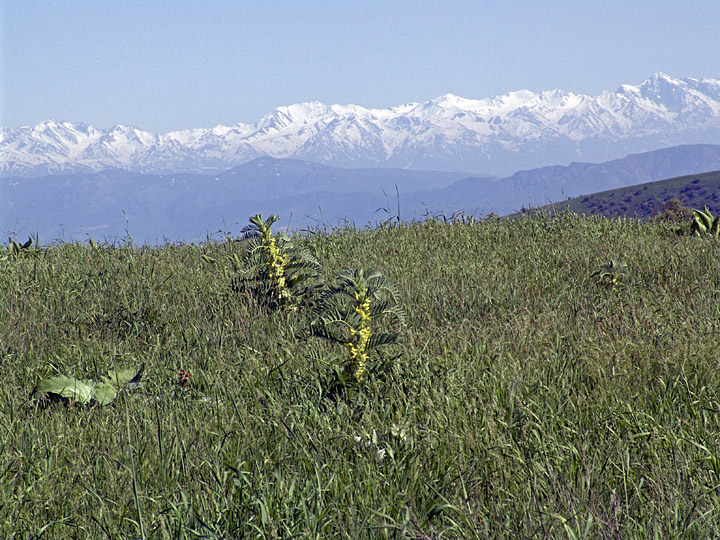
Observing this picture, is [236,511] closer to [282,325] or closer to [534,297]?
[282,325]

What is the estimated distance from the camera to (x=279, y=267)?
4324mm

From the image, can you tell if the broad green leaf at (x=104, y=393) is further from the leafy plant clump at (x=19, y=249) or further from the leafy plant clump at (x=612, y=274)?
the leafy plant clump at (x=19, y=249)

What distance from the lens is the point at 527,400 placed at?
2.67 metres

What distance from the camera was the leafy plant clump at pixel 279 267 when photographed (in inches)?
169

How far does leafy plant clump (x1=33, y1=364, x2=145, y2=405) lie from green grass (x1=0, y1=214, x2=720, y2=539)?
0.21 feet

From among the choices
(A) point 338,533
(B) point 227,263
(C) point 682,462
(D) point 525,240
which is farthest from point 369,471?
(D) point 525,240

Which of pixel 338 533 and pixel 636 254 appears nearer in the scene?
pixel 338 533

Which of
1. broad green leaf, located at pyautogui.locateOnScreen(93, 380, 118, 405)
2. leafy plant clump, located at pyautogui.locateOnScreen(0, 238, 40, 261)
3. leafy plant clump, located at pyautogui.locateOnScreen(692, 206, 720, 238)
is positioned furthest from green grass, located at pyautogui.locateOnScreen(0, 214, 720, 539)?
leafy plant clump, located at pyautogui.locateOnScreen(0, 238, 40, 261)

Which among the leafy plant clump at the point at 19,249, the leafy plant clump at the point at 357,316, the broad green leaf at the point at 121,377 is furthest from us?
the leafy plant clump at the point at 19,249

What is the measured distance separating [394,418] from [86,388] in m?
1.59

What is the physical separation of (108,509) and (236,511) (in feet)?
1.47

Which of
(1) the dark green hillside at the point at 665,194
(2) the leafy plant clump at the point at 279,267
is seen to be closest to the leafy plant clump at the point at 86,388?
(2) the leafy plant clump at the point at 279,267

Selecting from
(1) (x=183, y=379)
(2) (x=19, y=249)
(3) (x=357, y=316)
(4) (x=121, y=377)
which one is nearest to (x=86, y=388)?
(4) (x=121, y=377)

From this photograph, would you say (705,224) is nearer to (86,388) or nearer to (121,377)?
(121,377)
